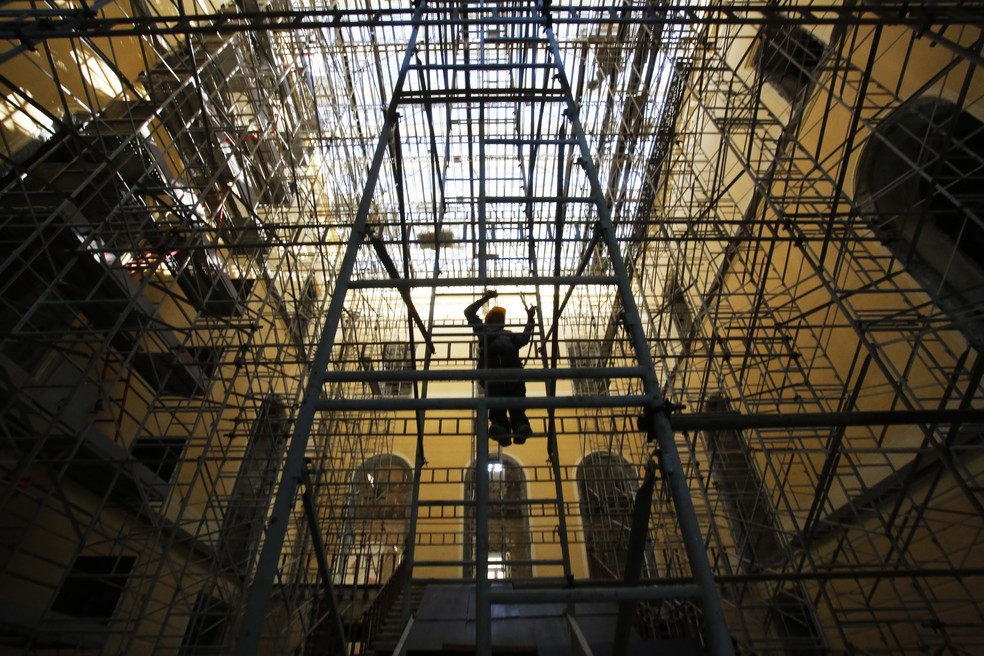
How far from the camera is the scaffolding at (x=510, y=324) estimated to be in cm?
357

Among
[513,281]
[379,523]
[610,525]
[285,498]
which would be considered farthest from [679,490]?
[379,523]

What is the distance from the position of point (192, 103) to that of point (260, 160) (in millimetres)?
1311

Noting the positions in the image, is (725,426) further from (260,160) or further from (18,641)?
(260,160)

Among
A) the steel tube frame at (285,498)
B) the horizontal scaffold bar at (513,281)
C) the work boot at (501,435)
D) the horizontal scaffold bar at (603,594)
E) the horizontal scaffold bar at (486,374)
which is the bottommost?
the horizontal scaffold bar at (603,594)

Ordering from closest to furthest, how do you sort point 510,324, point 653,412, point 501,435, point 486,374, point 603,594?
1. point 603,594
2. point 653,412
3. point 486,374
4. point 510,324
5. point 501,435

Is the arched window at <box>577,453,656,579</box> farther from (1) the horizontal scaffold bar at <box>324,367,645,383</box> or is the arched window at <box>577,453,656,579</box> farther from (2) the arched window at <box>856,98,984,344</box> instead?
(1) the horizontal scaffold bar at <box>324,367,645,383</box>

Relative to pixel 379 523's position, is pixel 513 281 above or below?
below

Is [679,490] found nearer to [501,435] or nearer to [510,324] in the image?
[510,324]

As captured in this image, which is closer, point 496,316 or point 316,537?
point 316,537

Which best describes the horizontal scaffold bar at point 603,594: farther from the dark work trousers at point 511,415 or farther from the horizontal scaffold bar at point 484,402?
the dark work trousers at point 511,415

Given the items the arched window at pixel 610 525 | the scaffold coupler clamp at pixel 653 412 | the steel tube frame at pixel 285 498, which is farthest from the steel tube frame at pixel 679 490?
the arched window at pixel 610 525

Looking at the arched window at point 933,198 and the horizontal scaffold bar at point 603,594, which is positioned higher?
the arched window at point 933,198

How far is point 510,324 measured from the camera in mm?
5277

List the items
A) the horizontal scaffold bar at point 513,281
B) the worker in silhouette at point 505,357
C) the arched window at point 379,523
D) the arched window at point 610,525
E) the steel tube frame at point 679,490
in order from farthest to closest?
the arched window at point 379,523 → the arched window at point 610,525 → the worker in silhouette at point 505,357 → the horizontal scaffold bar at point 513,281 → the steel tube frame at point 679,490
